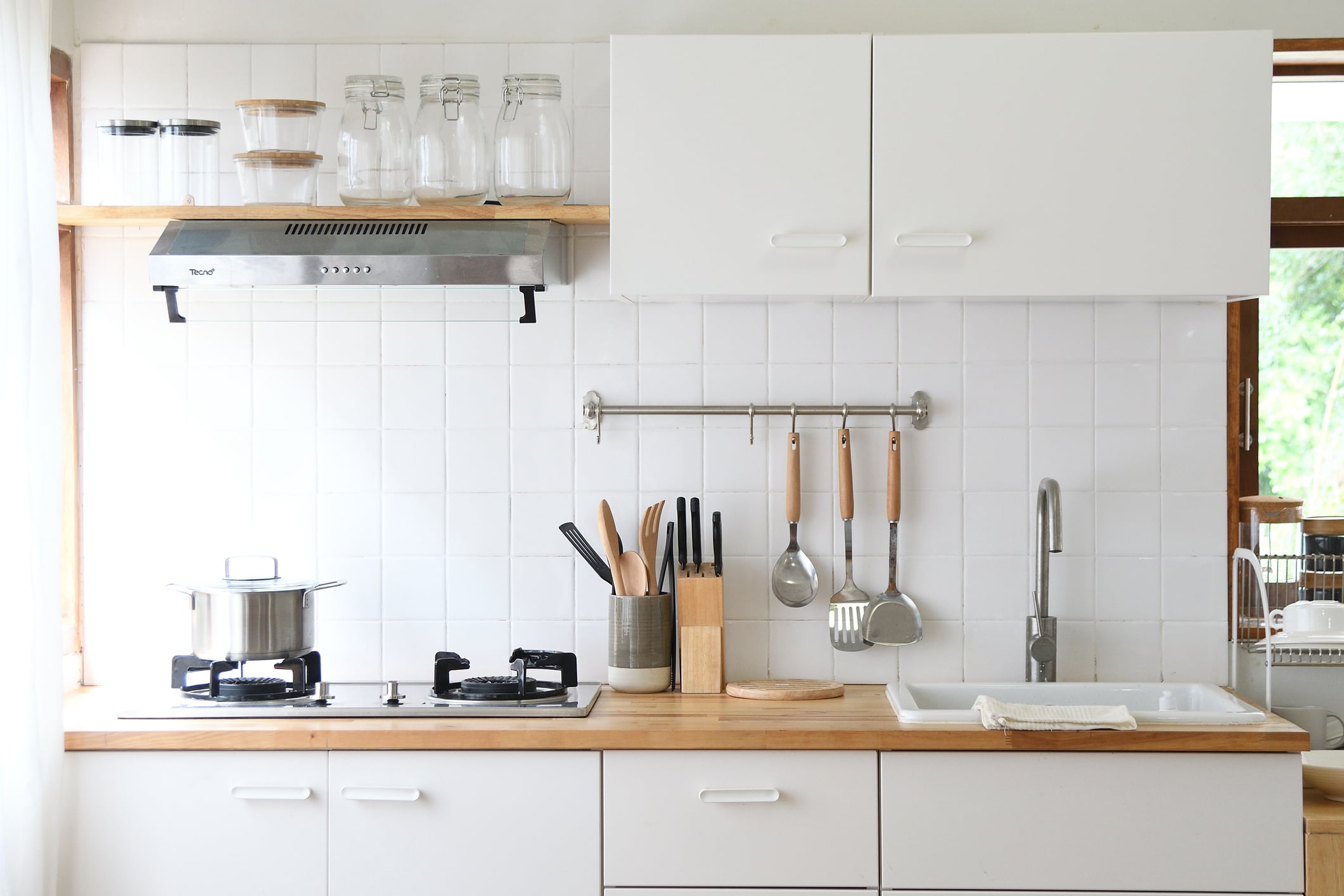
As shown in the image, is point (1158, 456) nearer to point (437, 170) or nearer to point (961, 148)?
point (961, 148)

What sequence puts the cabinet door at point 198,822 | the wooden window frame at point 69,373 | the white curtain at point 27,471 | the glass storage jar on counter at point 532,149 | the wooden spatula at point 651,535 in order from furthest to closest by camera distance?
the wooden window frame at point 69,373
the wooden spatula at point 651,535
the glass storage jar on counter at point 532,149
the cabinet door at point 198,822
the white curtain at point 27,471

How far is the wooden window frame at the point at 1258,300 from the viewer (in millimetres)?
2523

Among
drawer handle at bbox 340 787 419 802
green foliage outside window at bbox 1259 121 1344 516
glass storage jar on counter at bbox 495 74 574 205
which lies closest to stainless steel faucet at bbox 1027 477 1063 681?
green foliage outside window at bbox 1259 121 1344 516

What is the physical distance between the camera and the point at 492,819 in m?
2.13

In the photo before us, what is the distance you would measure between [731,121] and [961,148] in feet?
1.45

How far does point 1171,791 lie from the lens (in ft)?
6.84

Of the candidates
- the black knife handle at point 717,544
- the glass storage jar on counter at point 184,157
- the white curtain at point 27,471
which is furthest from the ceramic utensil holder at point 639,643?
the glass storage jar on counter at point 184,157

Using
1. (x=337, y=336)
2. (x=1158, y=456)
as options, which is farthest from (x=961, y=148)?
(x=337, y=336)

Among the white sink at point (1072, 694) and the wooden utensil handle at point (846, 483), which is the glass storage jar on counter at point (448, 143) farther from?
the white sink at point (1072, 694)

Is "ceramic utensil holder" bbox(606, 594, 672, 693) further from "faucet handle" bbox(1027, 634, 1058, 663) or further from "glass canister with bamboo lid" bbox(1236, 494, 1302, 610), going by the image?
"glass canister with bamboo lid" bbox(1236, 494, 1302, 610)

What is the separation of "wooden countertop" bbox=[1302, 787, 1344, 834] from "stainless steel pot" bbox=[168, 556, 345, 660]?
6.28ft

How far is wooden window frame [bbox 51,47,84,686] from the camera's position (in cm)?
261

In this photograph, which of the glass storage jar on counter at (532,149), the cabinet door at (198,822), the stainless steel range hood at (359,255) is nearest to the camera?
the cabinet door at (198,822)

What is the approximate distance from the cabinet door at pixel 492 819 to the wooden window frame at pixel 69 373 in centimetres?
93
